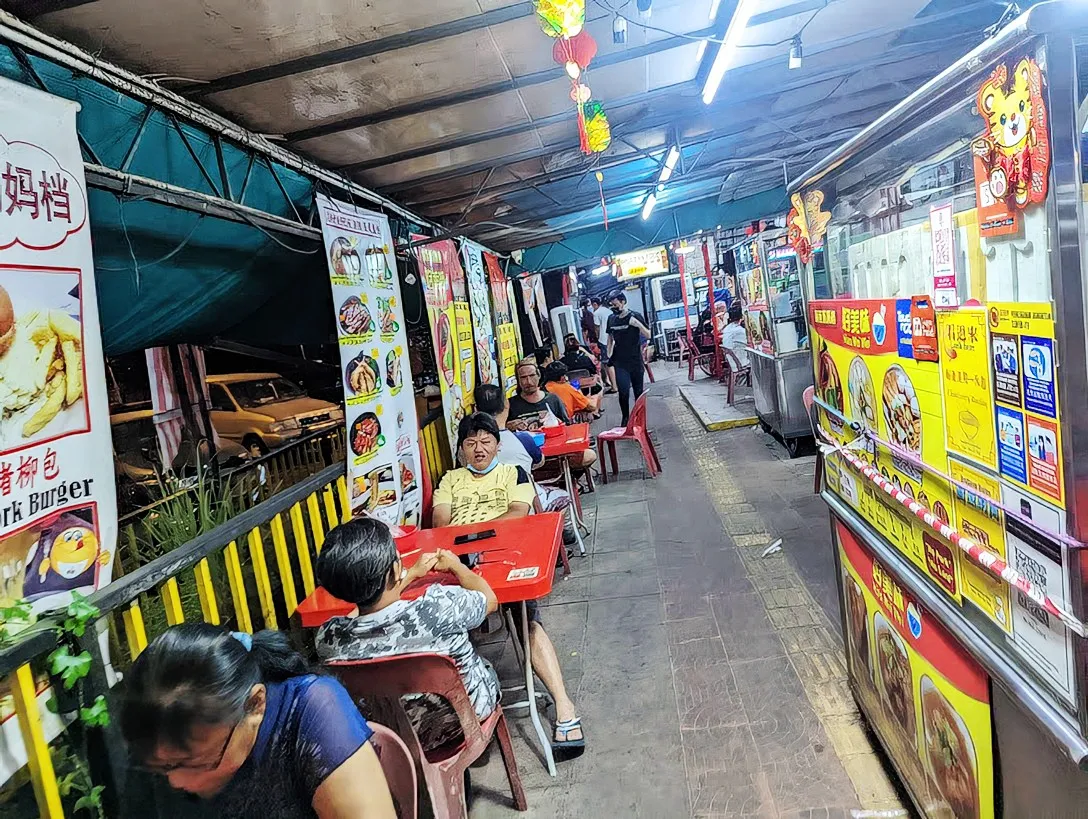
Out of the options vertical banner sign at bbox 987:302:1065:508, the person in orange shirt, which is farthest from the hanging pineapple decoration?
the person in orange shirt

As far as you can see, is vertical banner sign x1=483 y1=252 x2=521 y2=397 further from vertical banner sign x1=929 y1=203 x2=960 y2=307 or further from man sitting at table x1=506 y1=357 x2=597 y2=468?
vertical banner sign x1=929 y1=203 x2=960 y2=307

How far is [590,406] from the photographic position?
8.08 metres

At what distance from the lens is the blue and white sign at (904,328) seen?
6.32 feet

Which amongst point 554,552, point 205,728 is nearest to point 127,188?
point 205,728

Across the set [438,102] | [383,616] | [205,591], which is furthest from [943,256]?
[438,102]

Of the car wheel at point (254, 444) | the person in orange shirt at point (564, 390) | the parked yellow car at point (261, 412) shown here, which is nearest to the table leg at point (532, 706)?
the person in orange shirt at point (564, 390)

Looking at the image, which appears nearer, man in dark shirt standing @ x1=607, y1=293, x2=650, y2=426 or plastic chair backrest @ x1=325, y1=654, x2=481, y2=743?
plastic chair backrest @ x1=325, y1=654, x2=481, y2=743

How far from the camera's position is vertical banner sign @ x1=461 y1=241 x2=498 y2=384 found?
731cm

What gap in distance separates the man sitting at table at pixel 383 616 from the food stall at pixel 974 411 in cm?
151

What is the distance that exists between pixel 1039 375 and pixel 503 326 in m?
8.25

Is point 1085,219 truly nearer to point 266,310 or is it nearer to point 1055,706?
point 1055,706

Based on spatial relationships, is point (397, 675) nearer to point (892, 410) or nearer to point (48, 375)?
point (48, 375)

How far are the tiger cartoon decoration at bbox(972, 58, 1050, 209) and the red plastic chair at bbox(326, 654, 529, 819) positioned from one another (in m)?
1.92

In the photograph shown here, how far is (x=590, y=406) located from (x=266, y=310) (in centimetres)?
397
